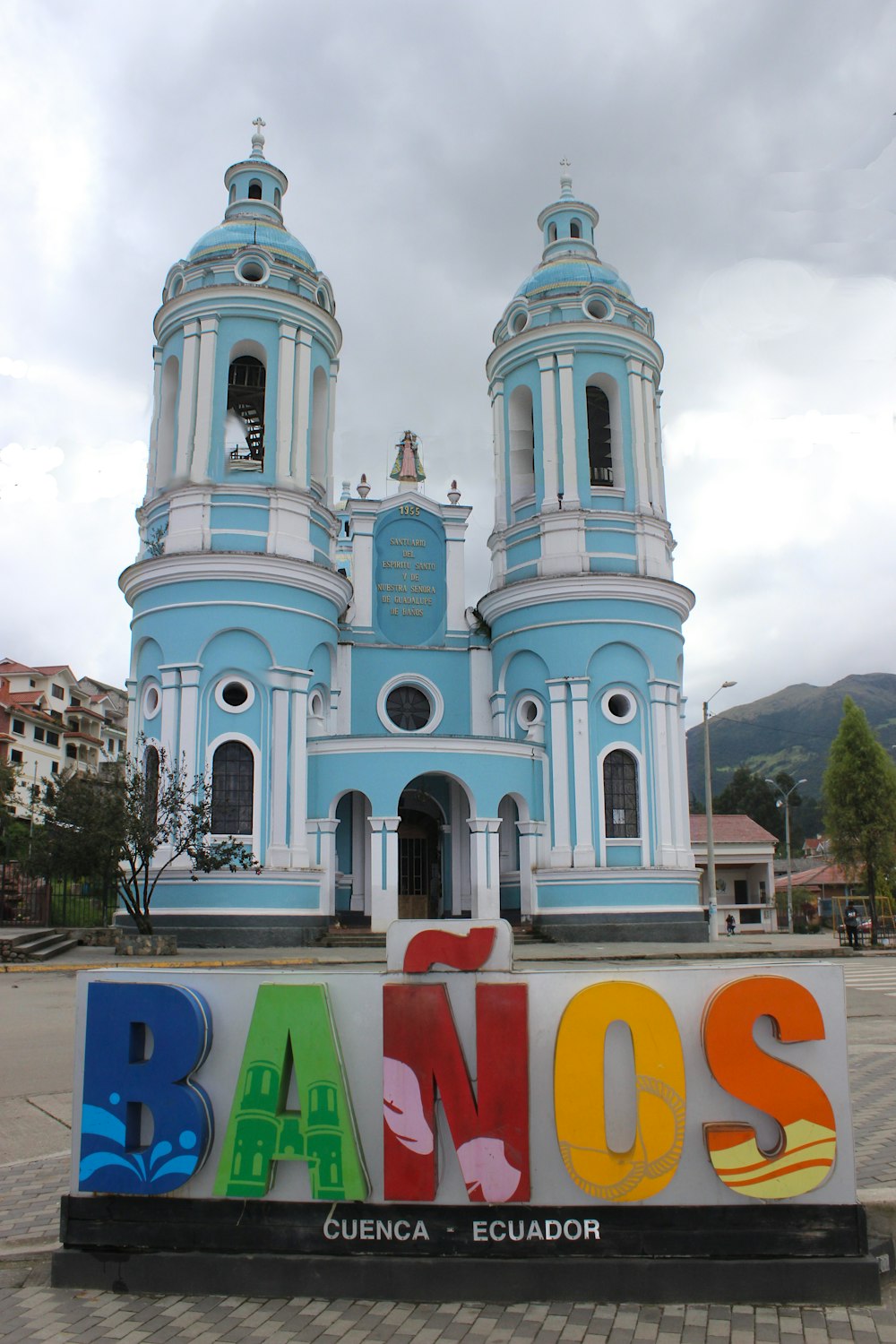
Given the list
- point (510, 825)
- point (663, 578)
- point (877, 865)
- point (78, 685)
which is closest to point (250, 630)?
point (510, 825)

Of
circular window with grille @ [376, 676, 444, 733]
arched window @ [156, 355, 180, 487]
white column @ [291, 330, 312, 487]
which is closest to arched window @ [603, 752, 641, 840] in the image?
circular window with grille @ [376, 676, 444, 733]

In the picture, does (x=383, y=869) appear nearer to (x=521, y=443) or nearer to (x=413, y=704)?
(x=413, y=704)

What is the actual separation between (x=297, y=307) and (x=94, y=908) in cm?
1905

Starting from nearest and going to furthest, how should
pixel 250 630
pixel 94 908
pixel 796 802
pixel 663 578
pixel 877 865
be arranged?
pixel 250 630 < pixel 663 578 < pixel 94 908 < pixel 877 865 < pixel 796 802

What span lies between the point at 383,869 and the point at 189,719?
553 cm

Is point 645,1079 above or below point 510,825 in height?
below

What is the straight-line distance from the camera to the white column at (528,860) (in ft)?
88.7

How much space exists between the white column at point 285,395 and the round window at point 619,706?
9.67 m

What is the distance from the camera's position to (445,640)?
99.6ft

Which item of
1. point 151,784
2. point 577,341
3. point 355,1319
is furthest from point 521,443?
point 355,1319

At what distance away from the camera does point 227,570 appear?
85.7 ft

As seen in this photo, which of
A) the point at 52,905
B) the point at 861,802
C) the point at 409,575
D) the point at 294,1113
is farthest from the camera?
the point at 861,802

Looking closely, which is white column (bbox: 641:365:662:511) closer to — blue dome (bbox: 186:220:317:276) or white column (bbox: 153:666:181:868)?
blue dome (bbox: 186:220:317:276)

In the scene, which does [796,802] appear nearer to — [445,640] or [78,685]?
[78,685]
